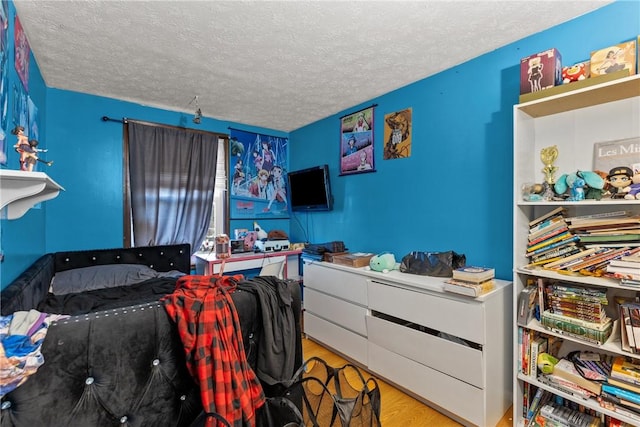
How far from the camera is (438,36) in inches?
75.2

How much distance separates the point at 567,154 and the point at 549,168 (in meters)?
0.15

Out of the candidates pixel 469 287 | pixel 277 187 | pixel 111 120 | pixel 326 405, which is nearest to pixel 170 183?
pixel 111 120

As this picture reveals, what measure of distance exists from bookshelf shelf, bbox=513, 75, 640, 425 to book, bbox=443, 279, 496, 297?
5.7 inches

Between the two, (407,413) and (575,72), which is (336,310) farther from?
(575,72)

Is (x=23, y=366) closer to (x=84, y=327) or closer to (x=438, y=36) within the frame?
(x=84, y=327)

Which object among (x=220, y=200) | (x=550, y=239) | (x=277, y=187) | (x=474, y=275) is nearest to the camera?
(x=550, y=239)

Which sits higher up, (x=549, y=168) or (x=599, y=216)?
(x=549, y=168)

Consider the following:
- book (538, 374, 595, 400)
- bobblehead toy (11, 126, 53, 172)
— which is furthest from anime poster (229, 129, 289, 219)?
book (538, 374, 595, 400)

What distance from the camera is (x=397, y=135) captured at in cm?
276

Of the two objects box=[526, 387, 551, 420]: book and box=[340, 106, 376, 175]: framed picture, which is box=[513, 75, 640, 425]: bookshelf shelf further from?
box=[340, 106, 376, 175]: framed picture

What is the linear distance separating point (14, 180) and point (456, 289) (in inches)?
87.4

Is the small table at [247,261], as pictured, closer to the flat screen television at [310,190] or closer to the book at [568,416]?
the flat screen television at [310,190]

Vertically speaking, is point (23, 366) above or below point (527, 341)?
above

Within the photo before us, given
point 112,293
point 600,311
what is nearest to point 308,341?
point 112,293
